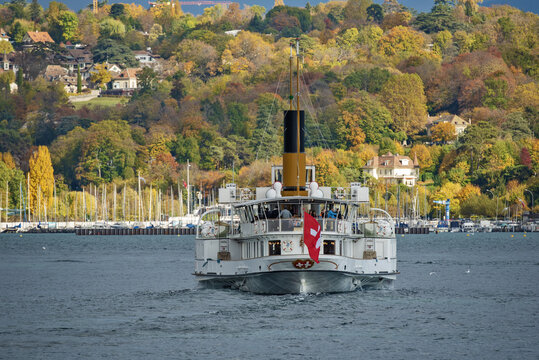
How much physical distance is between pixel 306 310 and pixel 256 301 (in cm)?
344

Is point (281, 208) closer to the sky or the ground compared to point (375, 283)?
closer to the sky

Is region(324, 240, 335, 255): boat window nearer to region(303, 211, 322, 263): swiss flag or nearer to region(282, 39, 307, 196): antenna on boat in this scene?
region(303, 211, 322, 263): swiss flag

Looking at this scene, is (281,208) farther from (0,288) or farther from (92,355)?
→ (0,288)

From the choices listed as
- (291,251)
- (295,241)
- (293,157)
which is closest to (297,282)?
(291,251)

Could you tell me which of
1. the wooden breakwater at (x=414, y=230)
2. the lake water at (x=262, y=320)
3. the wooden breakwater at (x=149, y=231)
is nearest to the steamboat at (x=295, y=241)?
the lake water at (x=262, y=320)

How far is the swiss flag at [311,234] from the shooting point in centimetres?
6006

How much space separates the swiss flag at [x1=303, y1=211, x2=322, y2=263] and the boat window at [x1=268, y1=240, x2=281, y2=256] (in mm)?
2598

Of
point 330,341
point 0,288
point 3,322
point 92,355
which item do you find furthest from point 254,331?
point 0,288

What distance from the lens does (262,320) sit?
59.2 m

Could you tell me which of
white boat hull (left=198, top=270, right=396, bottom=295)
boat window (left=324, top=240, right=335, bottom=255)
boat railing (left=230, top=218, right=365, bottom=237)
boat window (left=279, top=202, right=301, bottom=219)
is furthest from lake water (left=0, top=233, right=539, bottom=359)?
boat window (left=279, top=202, right=301, bottom=219)

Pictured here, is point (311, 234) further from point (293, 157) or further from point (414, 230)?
point (414, 230)

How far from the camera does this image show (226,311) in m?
62.1

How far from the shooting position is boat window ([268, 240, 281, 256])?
62812mm

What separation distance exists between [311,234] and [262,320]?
16.3ft
